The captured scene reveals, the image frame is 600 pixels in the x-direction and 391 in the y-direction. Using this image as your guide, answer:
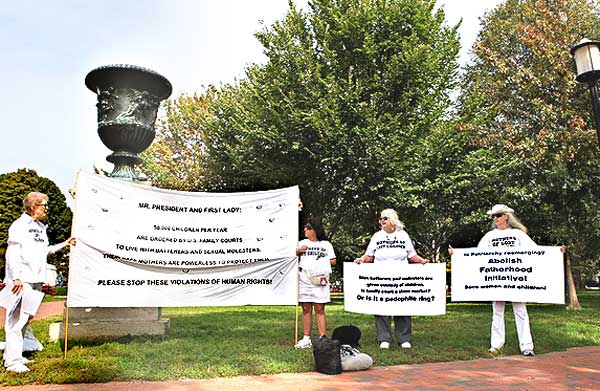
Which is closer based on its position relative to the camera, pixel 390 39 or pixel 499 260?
pixel 499 260

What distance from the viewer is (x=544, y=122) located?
15.7m

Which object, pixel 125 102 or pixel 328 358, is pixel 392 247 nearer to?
pixel 328 358

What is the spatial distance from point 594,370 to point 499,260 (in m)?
1.94

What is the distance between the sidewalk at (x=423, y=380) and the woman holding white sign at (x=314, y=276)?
1510 millimetres

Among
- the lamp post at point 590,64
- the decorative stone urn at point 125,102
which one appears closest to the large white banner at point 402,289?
the lamp post at point 590,64

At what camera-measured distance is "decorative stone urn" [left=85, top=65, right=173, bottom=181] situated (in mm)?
8312

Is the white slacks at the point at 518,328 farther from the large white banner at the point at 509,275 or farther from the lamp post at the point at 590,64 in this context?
the lamp post at the point at 590,64

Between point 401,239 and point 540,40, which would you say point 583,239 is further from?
point 401,239

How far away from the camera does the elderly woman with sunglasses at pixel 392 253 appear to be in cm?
734

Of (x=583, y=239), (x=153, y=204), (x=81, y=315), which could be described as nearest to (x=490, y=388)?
(x=153, y=204)

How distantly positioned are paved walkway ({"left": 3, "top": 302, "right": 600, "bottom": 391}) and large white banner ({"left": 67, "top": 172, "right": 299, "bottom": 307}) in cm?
187

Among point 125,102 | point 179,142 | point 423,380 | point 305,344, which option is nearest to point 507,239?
point 423,380

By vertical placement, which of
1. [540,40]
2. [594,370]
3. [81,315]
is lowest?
[594,370]

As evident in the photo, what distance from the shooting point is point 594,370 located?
19.2 ft
